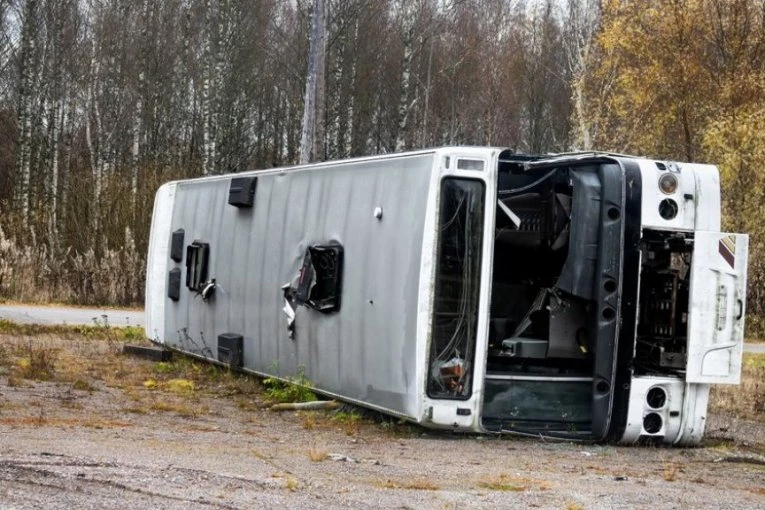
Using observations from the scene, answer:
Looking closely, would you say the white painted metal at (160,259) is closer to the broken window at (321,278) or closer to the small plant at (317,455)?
the broken window at (321,278)

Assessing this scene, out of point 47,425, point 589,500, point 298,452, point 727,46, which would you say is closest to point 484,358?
point 298,452

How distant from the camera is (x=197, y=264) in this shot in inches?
547

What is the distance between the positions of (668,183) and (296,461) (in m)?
3.77

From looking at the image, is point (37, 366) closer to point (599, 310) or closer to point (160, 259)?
point (160, 259)

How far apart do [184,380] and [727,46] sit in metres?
18.6

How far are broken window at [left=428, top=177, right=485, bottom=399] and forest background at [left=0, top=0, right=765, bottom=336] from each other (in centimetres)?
1124

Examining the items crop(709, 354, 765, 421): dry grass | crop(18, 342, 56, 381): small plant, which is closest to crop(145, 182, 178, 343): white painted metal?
crop(18, 342, 56, 381): small plant

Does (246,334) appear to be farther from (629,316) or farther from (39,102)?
(39,102)

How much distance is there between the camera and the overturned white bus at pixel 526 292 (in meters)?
9.16

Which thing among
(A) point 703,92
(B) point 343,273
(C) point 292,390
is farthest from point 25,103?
(B) point 343,273

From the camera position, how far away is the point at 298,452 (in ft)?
27.5

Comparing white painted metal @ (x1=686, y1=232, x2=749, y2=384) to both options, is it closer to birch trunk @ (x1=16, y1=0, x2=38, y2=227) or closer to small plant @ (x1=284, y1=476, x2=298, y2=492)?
small plant @ (x1=284, y1=476, x2=298, y2=492)

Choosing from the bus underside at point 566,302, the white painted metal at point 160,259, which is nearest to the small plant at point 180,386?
the white painted metal at point 160,259

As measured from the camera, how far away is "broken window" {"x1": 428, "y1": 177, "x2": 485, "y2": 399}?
9.12m
